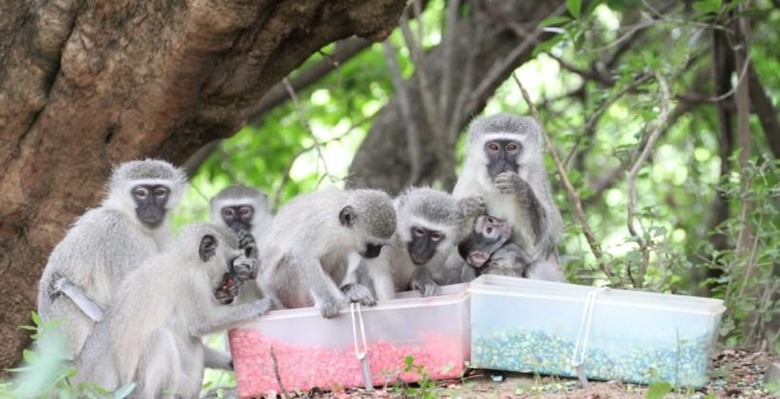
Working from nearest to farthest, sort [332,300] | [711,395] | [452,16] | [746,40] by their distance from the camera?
[711,395], [332,300], [746,40], [452,16]

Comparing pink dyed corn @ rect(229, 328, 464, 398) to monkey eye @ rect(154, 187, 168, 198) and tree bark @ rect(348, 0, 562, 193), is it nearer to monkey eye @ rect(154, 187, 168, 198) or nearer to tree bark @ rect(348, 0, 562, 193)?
monkey eye @ rect(154, 187, 168, 198)

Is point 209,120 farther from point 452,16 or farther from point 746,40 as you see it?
point 746,40

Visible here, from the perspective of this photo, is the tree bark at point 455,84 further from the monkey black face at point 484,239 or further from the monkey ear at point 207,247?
the monkey ear at point 207,247

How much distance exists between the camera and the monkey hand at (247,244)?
6.81 meters

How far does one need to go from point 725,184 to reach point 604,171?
526cm

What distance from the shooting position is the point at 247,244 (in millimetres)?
6875

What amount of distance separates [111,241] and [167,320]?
77cm

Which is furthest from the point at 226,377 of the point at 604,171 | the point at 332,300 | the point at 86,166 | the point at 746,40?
the point at 604,171

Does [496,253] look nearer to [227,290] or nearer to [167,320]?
[227,290]

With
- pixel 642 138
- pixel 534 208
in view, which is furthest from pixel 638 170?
pixel 534 208

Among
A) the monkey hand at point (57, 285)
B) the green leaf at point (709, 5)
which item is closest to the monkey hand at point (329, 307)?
the monkey hand at point (57, 285)

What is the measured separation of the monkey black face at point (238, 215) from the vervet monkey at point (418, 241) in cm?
132

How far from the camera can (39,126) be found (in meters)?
6.96

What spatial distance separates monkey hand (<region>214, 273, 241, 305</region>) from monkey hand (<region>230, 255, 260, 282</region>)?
0.03m
